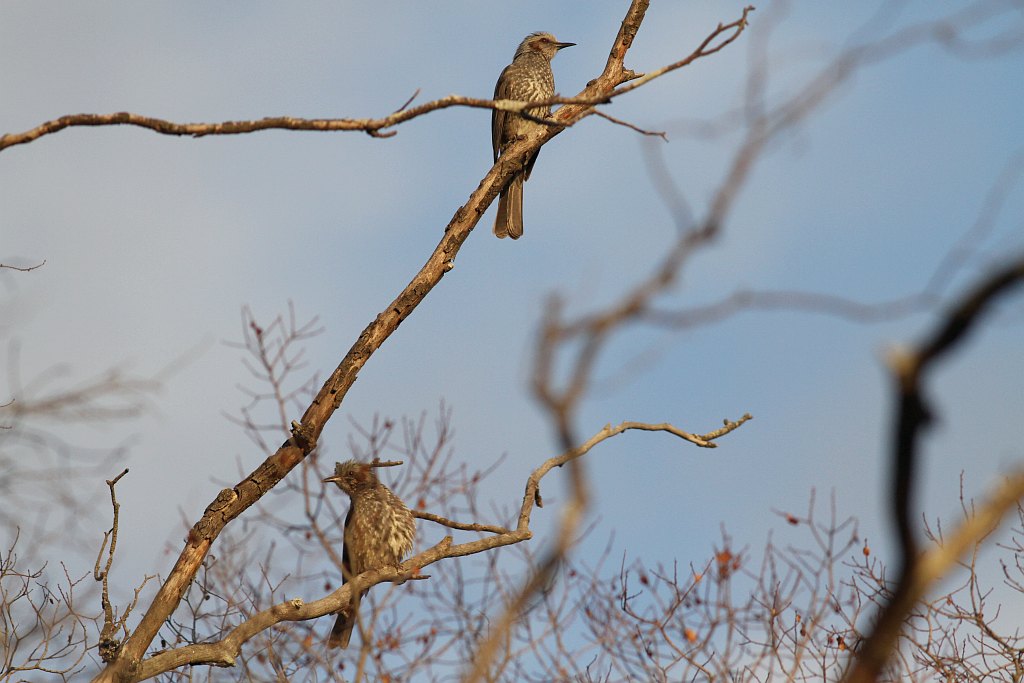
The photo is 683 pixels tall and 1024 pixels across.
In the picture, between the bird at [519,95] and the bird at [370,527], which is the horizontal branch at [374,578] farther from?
the bird at [519,95]

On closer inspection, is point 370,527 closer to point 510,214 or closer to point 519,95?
point 510,214

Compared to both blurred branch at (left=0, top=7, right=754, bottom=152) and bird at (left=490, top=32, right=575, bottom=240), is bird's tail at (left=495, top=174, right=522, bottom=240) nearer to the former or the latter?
bird at (left=490, top=32, right=575, bottom=240)

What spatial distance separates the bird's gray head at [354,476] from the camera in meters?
7.29

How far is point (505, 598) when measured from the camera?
18.8ft

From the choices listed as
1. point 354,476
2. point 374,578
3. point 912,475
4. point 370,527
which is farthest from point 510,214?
point 912,475

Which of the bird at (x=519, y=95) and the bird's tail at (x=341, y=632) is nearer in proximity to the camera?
the bird's tail at (x=341, y=632)

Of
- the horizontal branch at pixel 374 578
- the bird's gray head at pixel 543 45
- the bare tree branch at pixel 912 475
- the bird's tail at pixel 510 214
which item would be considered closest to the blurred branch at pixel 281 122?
the horizontal branch at pixel 374 578

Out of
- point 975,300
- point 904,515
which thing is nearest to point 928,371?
point 975,300

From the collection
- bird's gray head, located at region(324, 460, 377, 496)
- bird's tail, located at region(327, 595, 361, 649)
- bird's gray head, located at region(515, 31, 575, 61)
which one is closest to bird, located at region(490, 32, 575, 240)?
bird's gray head, located at region(515, 31, 575, 61)

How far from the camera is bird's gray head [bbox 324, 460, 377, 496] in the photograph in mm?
7293

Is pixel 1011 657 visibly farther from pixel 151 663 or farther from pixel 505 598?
pixel 151 663

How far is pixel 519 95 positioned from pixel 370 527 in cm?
433

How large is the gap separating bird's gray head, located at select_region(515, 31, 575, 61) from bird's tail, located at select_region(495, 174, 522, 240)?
7.09 ft

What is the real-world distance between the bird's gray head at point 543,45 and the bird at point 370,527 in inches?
Result: 185
